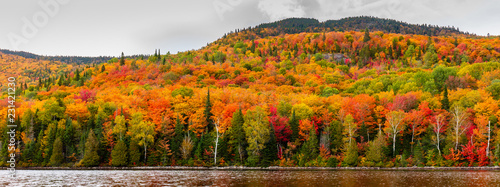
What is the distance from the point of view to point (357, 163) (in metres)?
75.6

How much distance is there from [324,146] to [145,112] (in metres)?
44.4

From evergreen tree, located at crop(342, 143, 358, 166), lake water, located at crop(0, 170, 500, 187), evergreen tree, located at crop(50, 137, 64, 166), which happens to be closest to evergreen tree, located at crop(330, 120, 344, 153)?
evergreen tree, located at crop(342, 143, 358, 166)

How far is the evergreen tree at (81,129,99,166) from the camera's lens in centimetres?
7750

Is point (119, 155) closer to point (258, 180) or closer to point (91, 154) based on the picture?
point (91, 154)

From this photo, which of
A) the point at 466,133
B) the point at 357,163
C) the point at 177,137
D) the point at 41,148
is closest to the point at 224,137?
the point at 177,137

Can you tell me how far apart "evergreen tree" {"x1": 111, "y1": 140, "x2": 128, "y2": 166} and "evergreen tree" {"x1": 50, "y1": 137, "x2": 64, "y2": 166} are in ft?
38.8

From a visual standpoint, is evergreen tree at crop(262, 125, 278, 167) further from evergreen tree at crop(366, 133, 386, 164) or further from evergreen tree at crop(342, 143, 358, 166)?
evergreen tree at crop(366, 133, 386, 164)

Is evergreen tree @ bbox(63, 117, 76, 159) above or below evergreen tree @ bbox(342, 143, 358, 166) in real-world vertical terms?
above

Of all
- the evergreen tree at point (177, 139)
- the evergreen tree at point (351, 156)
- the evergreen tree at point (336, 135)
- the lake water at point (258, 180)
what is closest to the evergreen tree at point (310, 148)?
the evergreen tree at point (336, 135)

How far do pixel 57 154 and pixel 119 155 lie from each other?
1385 centimetres

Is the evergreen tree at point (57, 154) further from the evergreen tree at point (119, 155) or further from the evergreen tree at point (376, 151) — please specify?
the evergreen tree at point (376, 151)

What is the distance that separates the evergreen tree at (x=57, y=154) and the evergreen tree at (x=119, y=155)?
11.8 m

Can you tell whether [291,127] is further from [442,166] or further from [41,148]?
[41,148]

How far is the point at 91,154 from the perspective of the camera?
7794 cm
